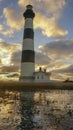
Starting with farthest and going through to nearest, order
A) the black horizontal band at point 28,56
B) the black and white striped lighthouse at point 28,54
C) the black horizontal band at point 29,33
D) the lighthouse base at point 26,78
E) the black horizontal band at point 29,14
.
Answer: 1. the black horizontal band at point 29,14
2. the black horizontal band at point 29,33
3. the lighthouse base at point 26,78
4. the black and white striped lighthouse at point 28,54
5. the black horizontal band at point 28,56

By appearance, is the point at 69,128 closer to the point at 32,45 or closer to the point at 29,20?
the point at 32,45

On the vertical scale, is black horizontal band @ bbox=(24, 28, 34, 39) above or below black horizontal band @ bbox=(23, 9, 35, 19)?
below

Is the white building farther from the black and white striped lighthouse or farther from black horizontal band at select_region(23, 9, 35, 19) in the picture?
black horizontal band at select_region(23, 9, 35, 19)

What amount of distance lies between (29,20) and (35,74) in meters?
16.1

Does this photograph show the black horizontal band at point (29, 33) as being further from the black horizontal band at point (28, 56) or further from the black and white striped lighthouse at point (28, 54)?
the black horizontal band at point (28, 56)

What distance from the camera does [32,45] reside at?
69.9 meters

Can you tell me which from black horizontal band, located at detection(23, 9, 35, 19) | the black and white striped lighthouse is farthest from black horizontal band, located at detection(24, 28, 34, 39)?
black horizontal band, located at detection(23, 9, 35, 19)

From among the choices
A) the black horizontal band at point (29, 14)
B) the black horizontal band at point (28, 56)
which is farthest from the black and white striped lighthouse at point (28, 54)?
the black horizontal band at point (29, 14)

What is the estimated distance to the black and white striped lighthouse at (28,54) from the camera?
220 ft

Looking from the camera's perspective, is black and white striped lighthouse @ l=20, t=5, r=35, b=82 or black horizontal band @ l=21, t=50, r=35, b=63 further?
black and white striped lighthouse @ l=20, t=5, r=35, b=82

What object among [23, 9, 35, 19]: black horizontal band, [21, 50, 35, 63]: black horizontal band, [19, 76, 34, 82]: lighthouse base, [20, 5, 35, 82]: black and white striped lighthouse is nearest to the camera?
[21, 50, 35, 63]: black horizontal band

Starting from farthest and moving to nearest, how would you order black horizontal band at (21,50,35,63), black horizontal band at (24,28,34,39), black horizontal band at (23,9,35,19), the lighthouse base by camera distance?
black horizontal band at (23,9,35,19)
black horizontal band at (24,28,34,39)
the lighthouse base
black horizontal band at (21,50,35,63)

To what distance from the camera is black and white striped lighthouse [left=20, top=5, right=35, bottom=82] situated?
67188 millimetres

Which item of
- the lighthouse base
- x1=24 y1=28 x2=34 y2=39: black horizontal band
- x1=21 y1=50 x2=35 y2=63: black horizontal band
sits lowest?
the lighthouse base
